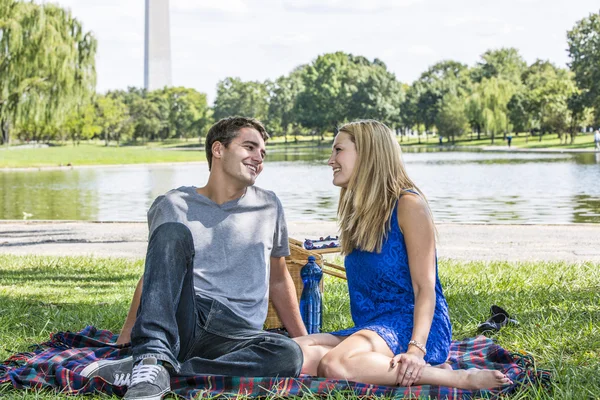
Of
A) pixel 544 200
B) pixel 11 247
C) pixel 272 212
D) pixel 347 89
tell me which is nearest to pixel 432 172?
pixel 544 200

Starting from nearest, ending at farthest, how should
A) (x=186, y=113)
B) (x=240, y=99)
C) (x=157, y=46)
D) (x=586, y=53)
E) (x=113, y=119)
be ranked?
(x=586, y=53), (x=113, y=119), (x=240, y=99), (x=186, y=113), (x=157, y=46)

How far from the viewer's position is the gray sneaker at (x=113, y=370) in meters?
3.51

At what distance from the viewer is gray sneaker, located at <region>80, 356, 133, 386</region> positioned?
3510mm

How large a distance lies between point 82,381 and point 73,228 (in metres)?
9.71

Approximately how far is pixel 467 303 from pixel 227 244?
8.57ft

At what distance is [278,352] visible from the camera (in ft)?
12.0

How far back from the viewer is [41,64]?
29.1m

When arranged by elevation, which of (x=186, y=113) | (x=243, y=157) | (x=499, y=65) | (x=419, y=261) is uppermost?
(x=499, y=65)

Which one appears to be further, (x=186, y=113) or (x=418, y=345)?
(x=186, y=113)

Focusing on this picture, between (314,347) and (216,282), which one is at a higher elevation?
(216,282)

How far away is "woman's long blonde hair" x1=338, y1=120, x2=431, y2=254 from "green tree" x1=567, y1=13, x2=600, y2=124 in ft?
186

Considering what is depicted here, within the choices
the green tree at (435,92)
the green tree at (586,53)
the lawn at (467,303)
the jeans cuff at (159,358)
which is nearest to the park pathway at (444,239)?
the lawn at (467,303)

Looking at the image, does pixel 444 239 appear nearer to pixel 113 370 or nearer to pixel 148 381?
pixel 113 370

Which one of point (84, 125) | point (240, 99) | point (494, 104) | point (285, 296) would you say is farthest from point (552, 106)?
point (285, 296)
